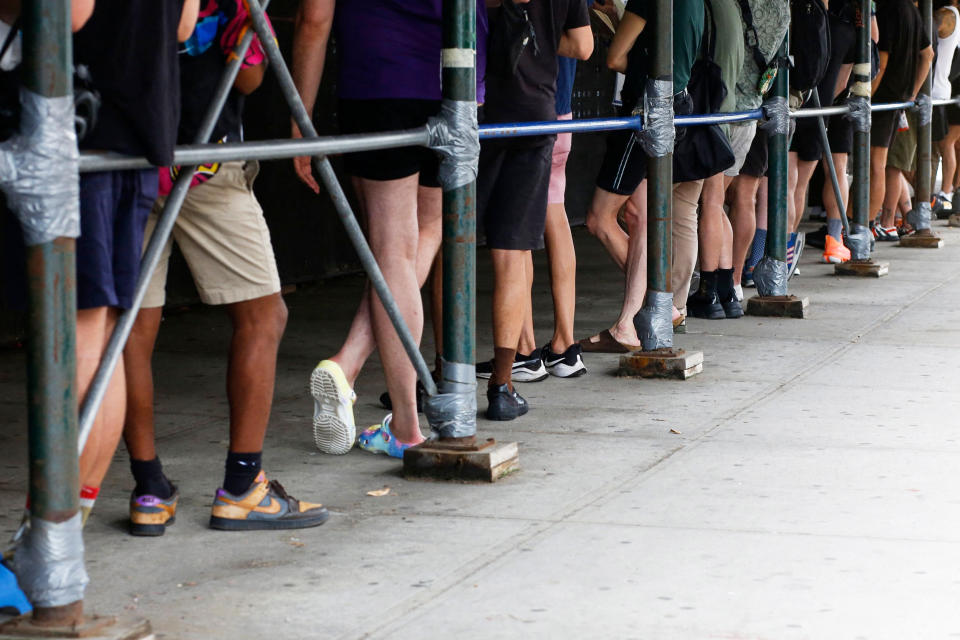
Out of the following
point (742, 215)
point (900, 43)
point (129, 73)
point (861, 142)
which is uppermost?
point (900, 43)

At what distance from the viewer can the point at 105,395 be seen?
12.4ft

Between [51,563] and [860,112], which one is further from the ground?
[860,112]

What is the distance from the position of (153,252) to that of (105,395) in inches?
14.2

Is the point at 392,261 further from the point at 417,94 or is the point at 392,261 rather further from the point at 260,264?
the point at 260,264

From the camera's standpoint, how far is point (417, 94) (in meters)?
5.25

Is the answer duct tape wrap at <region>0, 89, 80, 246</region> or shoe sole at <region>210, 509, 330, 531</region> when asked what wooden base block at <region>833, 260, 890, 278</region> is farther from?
duct tape wrap at <region>0, 89, 80, 246</region>

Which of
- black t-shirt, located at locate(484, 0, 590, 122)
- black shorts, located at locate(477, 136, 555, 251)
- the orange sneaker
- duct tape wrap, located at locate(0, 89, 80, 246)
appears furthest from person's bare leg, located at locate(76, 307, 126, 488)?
the orange sneaker

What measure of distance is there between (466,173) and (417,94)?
0.37 m

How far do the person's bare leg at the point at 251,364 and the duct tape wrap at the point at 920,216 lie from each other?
9.90 m

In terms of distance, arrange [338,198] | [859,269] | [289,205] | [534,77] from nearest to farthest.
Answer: [338,198] → [534,77] → [289,205] → [859,269]

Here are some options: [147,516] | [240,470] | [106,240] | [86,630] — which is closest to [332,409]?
[240,470]

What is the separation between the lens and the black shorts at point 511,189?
19.6ft

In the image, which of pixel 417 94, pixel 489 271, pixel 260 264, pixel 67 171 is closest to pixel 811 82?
pixel 489 271

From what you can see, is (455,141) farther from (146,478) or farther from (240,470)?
(146,478)
